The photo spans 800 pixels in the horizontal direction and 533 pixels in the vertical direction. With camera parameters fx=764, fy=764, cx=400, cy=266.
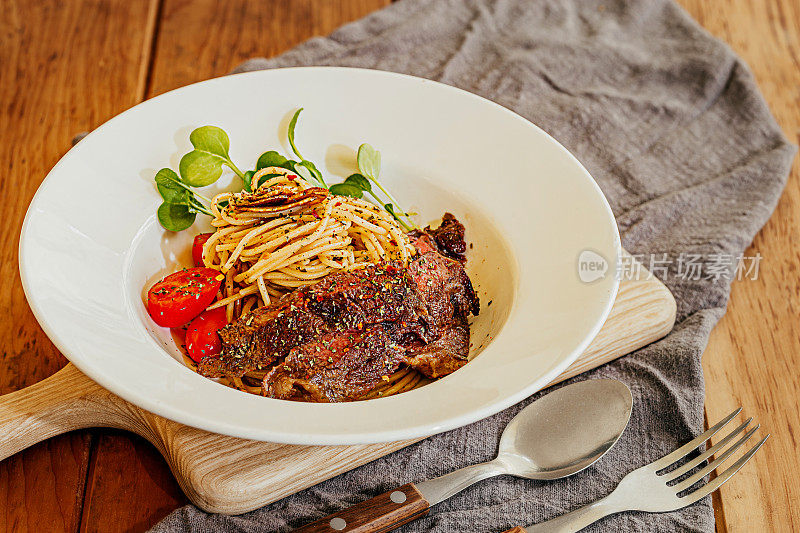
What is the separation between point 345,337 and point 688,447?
118 cm

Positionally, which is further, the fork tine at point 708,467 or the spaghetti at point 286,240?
the spaghetti at point 286,240

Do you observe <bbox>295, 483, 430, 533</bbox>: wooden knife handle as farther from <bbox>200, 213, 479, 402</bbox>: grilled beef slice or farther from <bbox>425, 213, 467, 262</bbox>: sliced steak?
<bbox>425, 213, 467, 262</bbox>: sliced steak

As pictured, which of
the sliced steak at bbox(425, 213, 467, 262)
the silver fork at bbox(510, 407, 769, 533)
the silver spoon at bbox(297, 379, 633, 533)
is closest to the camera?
the silver spoon at bbox(297, 379, 633, 533)

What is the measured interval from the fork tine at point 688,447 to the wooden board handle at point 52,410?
177cm

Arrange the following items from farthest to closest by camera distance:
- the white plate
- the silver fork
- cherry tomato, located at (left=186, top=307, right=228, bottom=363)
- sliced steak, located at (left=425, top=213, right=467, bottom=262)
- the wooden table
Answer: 1. sliced steak, located at (left=425, top=213, right=467, bottom=262)
2. cherry tomato, located at (left=186, top=307, right=228, bottom=363)
3. the wooden table
4. the silver fork
5. the white plate

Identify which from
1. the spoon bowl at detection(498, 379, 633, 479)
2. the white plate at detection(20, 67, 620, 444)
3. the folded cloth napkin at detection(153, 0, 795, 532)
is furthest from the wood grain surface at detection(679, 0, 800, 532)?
the white plate at detection(20, 67, 620, 444)

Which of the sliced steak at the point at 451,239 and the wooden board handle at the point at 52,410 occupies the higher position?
the sliced steak at the point at 451,239

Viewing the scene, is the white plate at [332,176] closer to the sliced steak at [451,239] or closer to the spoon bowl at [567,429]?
the sliced steak at [451,239]

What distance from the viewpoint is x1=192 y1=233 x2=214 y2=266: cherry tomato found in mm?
2910

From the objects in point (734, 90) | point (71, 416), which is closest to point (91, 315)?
point (71, 416)

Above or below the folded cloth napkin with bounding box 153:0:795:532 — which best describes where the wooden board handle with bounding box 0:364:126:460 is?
below

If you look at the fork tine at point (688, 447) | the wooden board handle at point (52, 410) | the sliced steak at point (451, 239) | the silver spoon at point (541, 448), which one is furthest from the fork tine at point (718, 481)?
the wooden board handle at point (52, 410)

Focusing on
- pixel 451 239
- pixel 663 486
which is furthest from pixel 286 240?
pixel 663 486

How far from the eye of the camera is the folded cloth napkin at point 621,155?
2.40 meters
